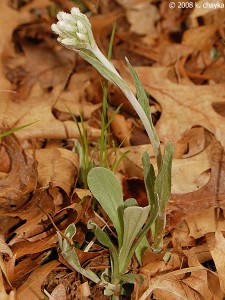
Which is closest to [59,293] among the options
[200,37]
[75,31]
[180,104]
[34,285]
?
[34,285]

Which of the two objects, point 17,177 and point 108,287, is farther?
point 17,177

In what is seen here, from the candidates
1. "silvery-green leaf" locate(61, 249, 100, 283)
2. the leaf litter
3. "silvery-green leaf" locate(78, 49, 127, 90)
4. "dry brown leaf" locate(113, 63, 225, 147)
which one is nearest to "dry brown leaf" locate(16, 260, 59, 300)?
the leaf litter

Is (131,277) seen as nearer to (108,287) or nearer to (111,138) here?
(108,287)

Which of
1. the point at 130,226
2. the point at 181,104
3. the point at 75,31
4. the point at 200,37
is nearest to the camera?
the point at 75,31

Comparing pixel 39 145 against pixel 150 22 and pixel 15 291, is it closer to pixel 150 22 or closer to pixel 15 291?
pixel 15 291

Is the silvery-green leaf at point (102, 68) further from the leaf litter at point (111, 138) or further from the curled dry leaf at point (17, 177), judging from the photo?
the curled dry leaf at point (17, 177)

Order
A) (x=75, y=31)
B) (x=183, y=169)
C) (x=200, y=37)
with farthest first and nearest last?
(x=200, y=37) < (x=183, y=169) < (x=75, y=31)
